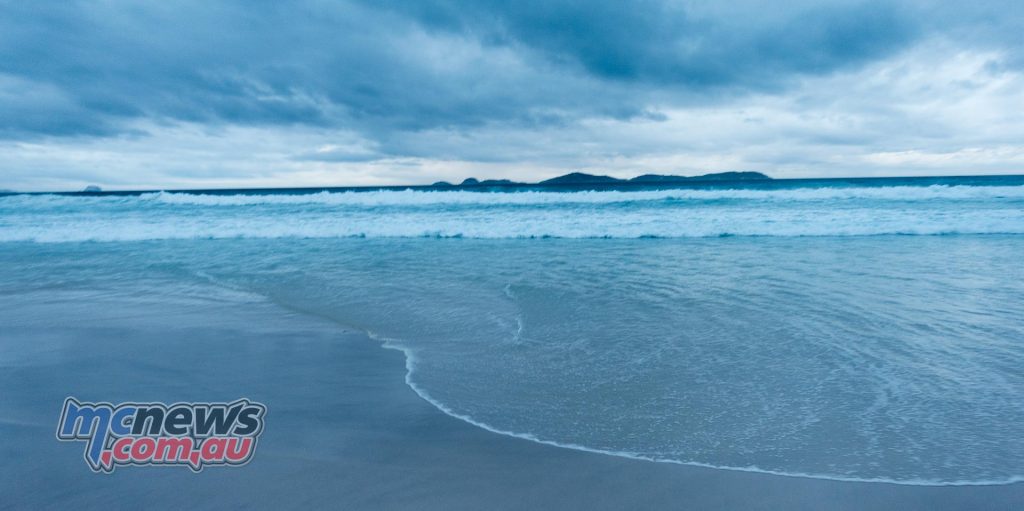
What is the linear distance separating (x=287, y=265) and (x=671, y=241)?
8975 millimetres

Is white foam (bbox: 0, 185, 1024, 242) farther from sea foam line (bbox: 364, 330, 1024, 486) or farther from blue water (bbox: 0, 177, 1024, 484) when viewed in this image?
sea foam line (bbox: 364, 330, 1024, 486)

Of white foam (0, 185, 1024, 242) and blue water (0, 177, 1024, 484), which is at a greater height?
white foam (0, 185, 1024, 242)

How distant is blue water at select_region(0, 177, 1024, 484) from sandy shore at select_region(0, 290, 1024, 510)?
0.17 metres

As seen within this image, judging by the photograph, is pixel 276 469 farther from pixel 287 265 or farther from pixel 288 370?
pixel 287 265

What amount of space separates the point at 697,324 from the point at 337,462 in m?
3.57

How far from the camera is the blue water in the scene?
2854 millimetres

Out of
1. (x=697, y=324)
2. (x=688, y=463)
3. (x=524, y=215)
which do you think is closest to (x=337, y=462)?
(x=688, y=463)

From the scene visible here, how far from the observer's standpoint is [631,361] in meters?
4.03

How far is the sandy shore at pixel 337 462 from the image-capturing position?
2.35 metres

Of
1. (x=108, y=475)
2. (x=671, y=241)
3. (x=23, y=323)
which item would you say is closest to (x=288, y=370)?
(x=108, y=475)

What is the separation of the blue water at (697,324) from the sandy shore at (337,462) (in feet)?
0.57

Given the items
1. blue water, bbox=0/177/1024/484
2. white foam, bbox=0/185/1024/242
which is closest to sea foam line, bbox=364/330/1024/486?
blue water, bbox=0/177/1024/484

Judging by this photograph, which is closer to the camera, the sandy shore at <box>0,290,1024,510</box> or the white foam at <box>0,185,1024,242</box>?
the sandy shore at <box>0,290,1024,510</box>

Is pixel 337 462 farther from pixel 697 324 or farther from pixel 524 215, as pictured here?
pixel 524 215
